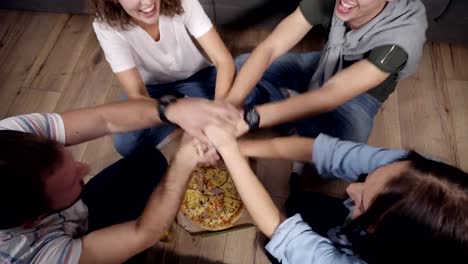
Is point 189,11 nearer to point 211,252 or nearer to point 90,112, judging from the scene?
point 90,112

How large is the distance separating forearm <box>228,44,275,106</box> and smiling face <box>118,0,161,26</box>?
304 mm

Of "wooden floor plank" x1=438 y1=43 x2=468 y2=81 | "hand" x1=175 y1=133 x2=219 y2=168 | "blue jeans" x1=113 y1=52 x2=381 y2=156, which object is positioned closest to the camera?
"hand" x1=175 y1=133 x2=219 y2=168

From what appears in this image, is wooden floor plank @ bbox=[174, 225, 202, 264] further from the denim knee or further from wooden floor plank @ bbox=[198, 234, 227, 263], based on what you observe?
the denim knee

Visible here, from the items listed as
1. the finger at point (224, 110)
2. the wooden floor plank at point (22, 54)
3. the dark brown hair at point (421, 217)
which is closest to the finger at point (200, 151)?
the finger at point (224, 110)

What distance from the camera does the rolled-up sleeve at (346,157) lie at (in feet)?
2.72

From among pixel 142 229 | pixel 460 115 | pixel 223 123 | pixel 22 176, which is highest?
pixel 22 176

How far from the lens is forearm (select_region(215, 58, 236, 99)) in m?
A: 1.16

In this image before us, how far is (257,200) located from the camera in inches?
32.8

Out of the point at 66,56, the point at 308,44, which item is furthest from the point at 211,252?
the point at 66,56

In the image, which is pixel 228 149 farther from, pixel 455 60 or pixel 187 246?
pixel 455 60

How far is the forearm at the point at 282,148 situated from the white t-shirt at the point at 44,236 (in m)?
0.44

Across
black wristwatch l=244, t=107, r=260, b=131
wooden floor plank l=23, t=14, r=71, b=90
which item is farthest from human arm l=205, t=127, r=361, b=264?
wooden floor plank l=23, t=14, r=71, b=90

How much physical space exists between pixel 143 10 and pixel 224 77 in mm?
315

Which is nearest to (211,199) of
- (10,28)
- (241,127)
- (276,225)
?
(241,127)
